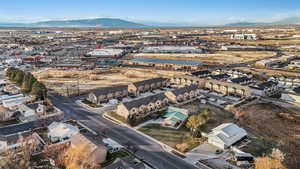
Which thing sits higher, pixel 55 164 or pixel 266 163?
pixel 266 163

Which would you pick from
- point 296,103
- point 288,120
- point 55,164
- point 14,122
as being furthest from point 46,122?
point 296,103

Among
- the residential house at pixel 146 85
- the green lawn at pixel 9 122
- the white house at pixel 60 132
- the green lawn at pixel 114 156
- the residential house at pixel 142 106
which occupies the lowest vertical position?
the green lawn at pixel 114 156

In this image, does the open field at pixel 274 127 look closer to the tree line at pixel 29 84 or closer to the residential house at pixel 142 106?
the residential house at pixel 142 106

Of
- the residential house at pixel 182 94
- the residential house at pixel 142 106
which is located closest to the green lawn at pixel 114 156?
the residential house at pixel 142 106

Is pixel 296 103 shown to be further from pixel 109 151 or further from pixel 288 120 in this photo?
pixel 109 151

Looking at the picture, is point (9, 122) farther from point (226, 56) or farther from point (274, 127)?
point (226, 56)

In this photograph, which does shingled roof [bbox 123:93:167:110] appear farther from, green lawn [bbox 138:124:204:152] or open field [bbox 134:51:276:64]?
open field [bbox 134:51:276:64]
